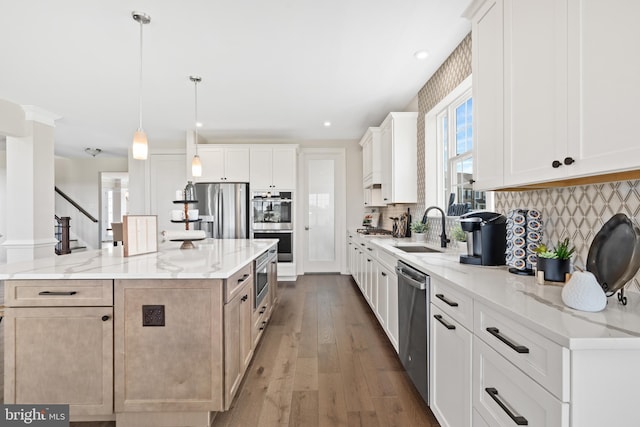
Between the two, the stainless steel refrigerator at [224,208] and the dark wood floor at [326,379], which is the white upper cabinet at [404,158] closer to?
the dark wood floor at [326,379]

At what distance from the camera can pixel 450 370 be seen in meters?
1.54

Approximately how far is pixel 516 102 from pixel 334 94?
2674 mm

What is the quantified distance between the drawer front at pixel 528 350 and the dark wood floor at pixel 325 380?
98cm

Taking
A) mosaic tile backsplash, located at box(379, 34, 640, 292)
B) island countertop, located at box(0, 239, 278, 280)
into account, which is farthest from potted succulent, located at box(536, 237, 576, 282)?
island countertop, located at box(0, 239, 278, 280)

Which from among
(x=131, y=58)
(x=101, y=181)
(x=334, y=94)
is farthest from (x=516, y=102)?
(x=101, y=181)

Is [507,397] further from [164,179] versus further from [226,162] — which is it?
[164,179]

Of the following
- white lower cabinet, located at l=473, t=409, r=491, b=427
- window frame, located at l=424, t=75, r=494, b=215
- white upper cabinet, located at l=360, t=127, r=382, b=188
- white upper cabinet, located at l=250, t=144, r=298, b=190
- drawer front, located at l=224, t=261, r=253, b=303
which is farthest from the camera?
white upper cabinet, located at l=250, t=144, r=298, b=190

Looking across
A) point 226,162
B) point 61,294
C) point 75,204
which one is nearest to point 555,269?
point 61,294

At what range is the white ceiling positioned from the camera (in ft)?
7.52

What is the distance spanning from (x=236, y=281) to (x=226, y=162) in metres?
3.86

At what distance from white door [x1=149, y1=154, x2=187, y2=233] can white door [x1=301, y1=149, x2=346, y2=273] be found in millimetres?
2396

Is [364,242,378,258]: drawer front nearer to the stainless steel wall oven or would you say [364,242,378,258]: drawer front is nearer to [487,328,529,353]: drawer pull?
the stainless steel wall oven

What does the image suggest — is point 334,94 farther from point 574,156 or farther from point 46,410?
point 46,410

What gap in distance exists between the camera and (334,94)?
390cm
